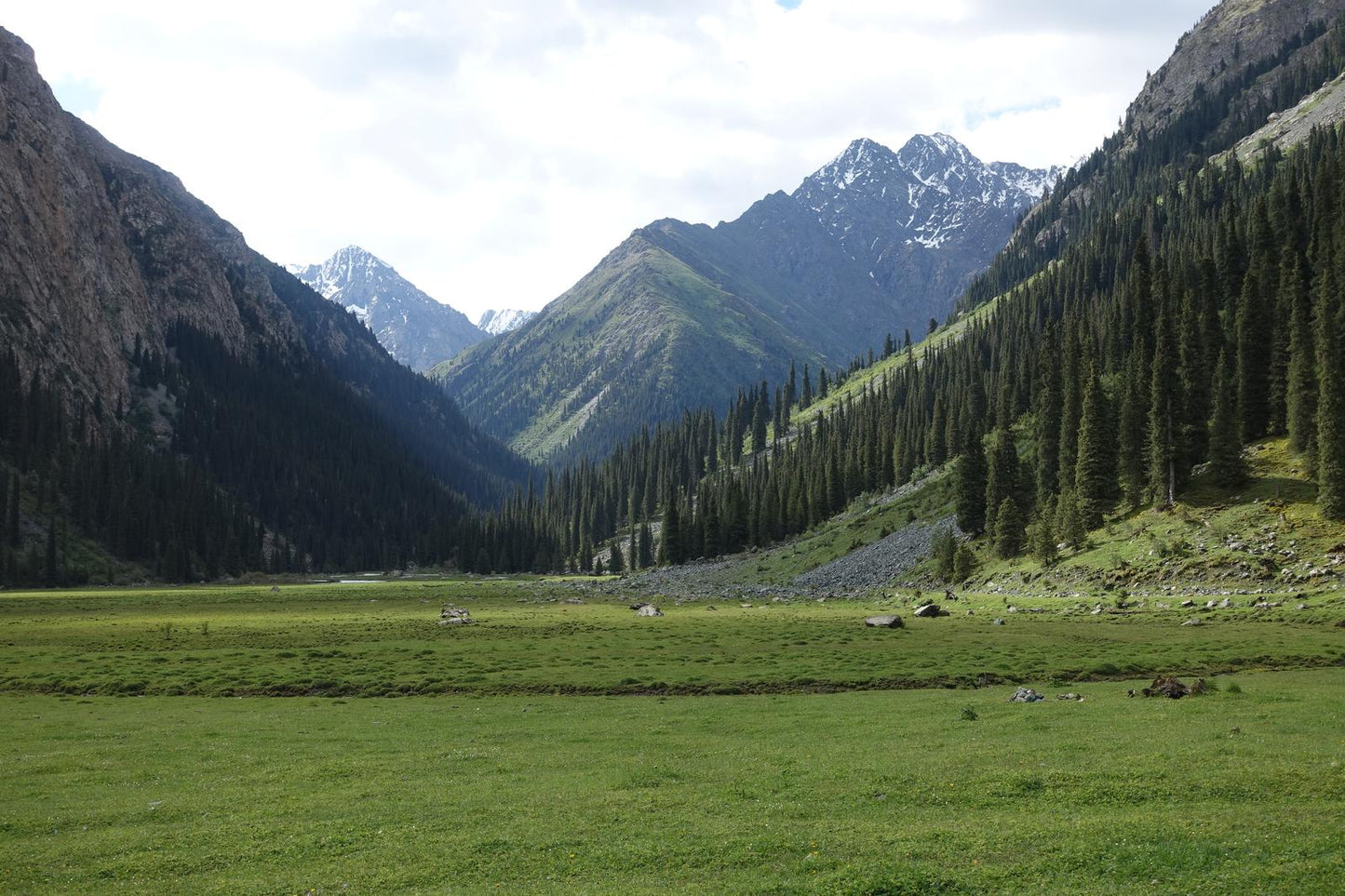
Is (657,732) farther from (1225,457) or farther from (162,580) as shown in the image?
(162,580)

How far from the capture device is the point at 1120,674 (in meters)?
35.2

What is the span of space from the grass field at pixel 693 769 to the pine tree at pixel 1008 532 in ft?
135

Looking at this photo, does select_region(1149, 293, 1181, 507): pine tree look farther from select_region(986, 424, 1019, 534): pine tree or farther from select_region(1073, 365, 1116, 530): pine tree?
select_region(986, 424, 1019, 534): pine tree

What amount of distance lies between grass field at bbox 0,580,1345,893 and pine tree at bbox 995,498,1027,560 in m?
41.1

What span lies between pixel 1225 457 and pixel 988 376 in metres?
105

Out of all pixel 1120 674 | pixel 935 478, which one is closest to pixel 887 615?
pixel 1120 674

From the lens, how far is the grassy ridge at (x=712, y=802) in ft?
Answer: 46.8

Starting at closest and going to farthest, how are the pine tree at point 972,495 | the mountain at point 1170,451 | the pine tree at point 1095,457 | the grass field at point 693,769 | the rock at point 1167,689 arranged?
the grass field at point 693,769
the rock at point 1167,689
the mountain at point 1170,451
the pine tree at point 1095,457
the pine tree at point 972,495

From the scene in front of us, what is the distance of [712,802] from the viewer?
1858 centimetres

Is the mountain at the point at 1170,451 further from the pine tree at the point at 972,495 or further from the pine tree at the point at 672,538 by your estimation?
the pine tree at the point at 672,538

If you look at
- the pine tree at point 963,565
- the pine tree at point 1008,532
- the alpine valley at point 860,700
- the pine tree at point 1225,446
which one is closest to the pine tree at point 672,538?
the alpine valley at point 860,700

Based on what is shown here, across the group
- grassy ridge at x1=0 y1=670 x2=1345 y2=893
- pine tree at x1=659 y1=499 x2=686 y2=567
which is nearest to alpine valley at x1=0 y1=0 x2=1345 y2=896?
grassy ridge at x1=0 y1=670 x2=1345 y2=893

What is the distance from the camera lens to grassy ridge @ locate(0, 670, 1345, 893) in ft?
46.8

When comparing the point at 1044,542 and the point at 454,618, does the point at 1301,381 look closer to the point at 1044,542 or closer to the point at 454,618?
the point at 1044,542
